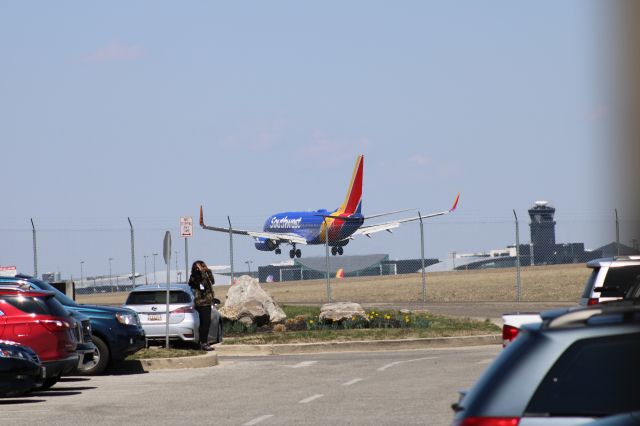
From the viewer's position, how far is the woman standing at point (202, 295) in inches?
1019

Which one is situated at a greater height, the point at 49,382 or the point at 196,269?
the point at 196,269

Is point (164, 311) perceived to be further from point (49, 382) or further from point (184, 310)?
point (49, 382)

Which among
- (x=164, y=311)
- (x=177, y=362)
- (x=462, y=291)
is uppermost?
(x=462, y=291)

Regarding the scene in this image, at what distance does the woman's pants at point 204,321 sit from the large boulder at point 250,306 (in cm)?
538

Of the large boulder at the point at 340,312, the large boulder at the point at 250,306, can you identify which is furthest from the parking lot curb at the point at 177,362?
the large boulder at the point at 250,306

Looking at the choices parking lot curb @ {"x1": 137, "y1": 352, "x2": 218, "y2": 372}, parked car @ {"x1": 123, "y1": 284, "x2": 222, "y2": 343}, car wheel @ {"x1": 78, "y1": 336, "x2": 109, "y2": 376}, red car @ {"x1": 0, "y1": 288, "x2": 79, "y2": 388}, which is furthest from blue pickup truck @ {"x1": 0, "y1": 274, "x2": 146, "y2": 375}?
parked car @ {"x1": 123, "y1": 284, "x2": 222, "y2": 343}

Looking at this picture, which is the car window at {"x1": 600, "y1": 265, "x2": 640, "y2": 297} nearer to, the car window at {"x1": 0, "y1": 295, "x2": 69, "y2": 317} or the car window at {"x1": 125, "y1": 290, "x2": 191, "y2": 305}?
the car window at {"x1": 0, "y1": 295, "x2": 69, "y2": 317}

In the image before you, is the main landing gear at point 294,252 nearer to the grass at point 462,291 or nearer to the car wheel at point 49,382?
the grass at point 462,291

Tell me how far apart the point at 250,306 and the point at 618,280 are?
17.1m

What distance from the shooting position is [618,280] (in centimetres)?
1549

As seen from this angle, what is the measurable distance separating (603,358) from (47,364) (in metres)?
13.5

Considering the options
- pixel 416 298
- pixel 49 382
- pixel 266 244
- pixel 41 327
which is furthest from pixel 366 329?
pixel 266 244

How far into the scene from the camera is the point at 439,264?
13050 centimetres

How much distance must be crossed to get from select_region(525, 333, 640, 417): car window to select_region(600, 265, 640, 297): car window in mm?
10729
